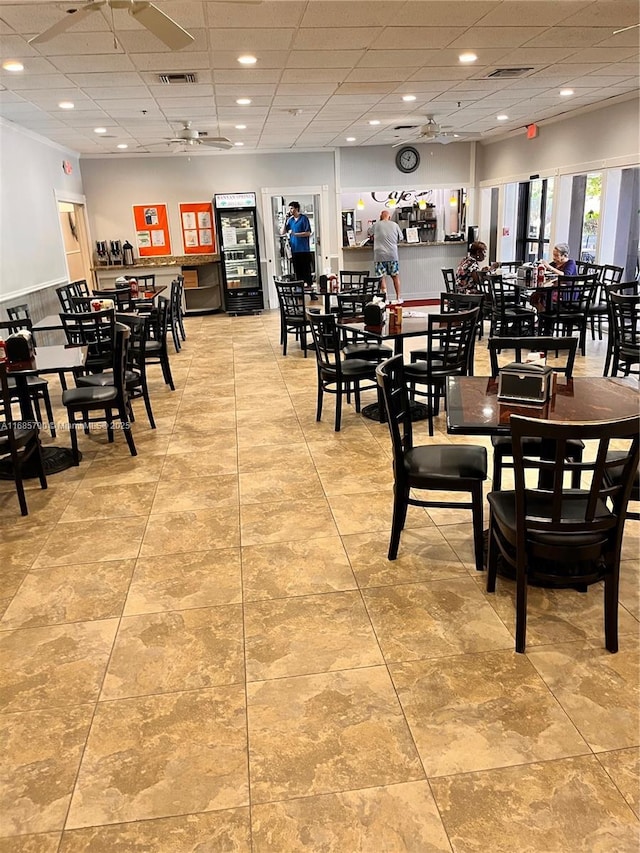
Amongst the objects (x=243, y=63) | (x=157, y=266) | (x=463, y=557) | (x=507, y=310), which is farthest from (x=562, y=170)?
(x=463, y=557)

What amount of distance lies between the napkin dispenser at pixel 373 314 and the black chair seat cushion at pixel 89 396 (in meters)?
2.03

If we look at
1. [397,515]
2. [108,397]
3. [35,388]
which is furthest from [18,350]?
[397,515]

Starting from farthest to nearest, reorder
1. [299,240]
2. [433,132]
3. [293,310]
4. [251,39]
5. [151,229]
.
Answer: [151,229], [299,240], [433,132], [293,310], [251,39]

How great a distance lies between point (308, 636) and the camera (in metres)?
2.57

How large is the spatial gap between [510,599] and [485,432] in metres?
0.77

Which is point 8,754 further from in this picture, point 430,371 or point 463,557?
point 430,371

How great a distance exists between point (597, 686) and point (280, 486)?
228cm

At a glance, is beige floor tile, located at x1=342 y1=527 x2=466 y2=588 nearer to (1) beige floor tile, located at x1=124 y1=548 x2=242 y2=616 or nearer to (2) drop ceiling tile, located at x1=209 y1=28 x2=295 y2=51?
(1) beige floor tile, located at x1=124 y1=548 x2=242 y2=616

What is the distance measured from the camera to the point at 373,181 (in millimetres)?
12461

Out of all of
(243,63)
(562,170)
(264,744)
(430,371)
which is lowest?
(264,744)

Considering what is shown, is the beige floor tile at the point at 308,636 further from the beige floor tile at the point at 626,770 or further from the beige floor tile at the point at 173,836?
the beige floor tile at the point at 626,770

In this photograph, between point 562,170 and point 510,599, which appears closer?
point 510,599

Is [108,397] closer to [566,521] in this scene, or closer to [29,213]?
[566,521]

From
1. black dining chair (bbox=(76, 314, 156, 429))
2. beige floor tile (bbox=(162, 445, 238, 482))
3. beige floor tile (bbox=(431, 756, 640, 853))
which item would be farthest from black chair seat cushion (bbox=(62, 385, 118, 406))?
beige floor tile (bbox=(431, 756, 640, 853))
